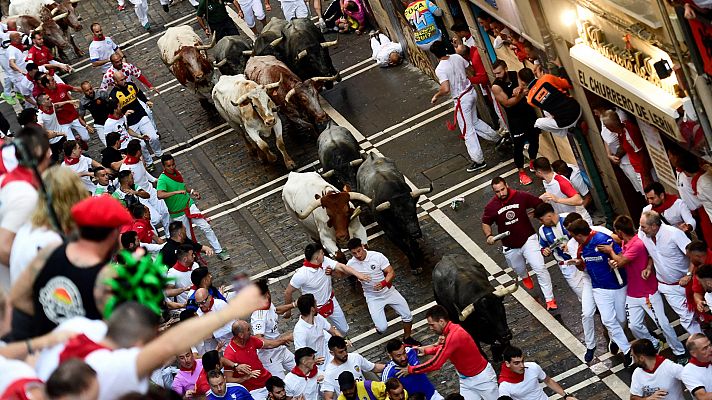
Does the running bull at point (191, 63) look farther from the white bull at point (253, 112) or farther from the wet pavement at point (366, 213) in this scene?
the white bull at point (253, 112)

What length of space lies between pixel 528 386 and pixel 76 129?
15.3 m

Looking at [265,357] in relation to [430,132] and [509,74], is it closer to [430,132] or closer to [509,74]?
[509,74]

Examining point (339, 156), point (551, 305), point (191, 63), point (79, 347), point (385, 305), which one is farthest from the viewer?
point (191, 63)

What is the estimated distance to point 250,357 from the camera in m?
17.9

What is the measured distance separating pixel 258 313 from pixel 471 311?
277cm

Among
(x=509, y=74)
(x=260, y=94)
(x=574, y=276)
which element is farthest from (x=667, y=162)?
(x=260, y=94)

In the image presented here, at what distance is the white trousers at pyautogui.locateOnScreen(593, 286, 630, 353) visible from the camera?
17484 mm

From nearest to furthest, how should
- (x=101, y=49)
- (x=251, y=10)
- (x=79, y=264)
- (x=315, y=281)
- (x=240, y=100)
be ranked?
(x=79, y=264) < (x=315, y=281) < (x=240, y=100) < (x=101, y=49) < (x=251, y=10)

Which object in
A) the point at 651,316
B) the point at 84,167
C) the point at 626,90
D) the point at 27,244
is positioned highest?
the point at 27,244

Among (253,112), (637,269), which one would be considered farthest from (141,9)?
(637,269)

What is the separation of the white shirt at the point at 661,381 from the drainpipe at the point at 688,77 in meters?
2.77

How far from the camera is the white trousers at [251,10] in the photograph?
1281 inches

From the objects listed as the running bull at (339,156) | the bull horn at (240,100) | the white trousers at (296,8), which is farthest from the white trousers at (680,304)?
the white trousers at (296,8)

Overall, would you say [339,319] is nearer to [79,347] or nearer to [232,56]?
[79,347]
